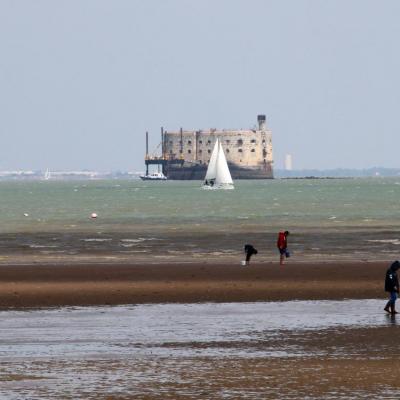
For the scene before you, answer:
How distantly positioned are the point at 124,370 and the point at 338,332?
6240 millimetres

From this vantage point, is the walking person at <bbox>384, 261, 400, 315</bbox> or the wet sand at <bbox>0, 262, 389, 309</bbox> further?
the wet sand at <bbox>0, 262, 389, 309</bbox>

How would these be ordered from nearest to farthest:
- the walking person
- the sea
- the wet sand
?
the walking person → the wet sand → the sea

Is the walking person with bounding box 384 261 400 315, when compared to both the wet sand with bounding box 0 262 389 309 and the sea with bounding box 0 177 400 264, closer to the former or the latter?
the wet sand with bounding box 0 262 389 309

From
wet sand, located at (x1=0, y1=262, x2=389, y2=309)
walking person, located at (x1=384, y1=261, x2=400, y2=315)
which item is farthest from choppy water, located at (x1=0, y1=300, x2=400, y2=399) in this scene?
wet sand, located at (x1=0, y1=262, x2=389, y2=309)

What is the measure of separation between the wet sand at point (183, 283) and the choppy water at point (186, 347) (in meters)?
2.00

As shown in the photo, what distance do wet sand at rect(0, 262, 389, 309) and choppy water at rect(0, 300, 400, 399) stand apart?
2003 millimetres

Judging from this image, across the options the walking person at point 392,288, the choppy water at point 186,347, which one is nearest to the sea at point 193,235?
the choppy water at point 186,347

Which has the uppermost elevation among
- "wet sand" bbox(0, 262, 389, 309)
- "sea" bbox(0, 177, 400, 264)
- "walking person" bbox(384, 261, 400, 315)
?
"walking person" bbox(384, 261, 400, 315)

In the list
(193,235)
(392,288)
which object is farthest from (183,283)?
(193,235)

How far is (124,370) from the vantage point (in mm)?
22844

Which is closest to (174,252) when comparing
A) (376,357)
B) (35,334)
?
(35,334)

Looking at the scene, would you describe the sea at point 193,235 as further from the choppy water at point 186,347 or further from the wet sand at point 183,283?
the choppy water at point 186,347

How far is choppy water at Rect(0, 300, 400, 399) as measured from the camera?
21062 millimetres

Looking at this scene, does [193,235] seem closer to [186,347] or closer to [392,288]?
[392,288]
